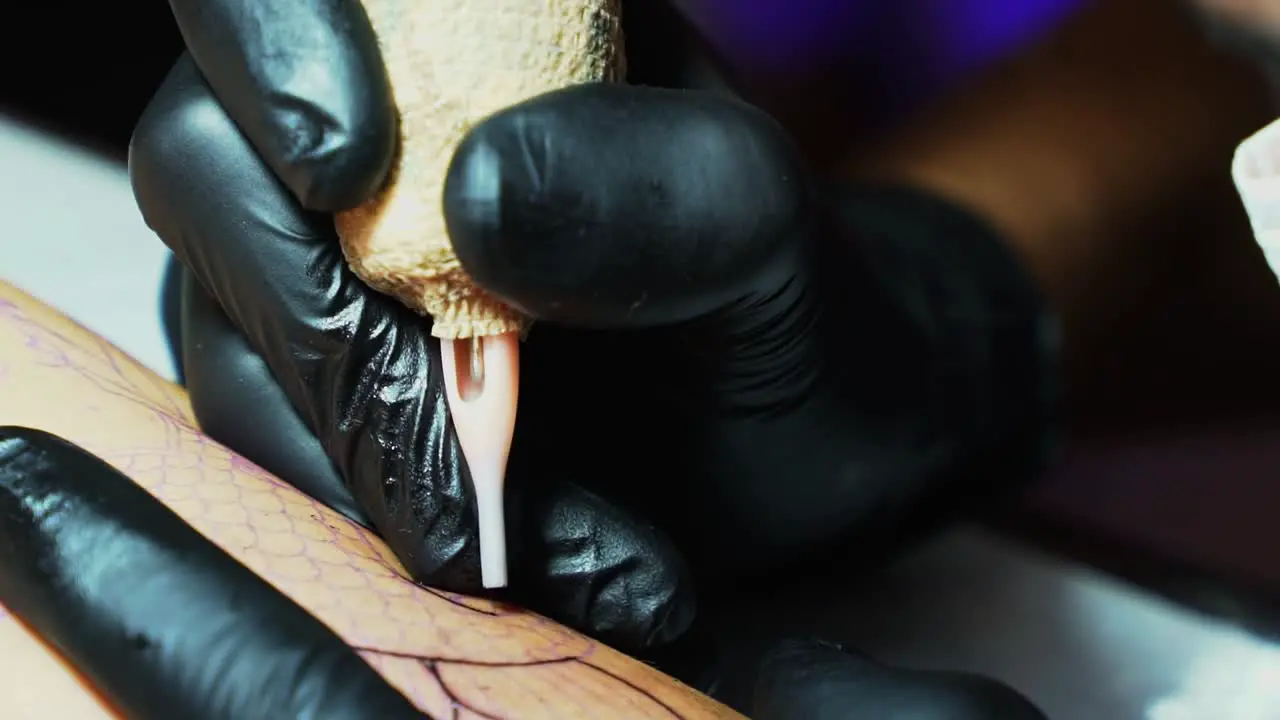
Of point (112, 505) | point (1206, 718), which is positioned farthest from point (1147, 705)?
point (112, 505)

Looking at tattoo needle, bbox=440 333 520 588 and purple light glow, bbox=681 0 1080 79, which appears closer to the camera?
tattoo needle, bbox=440 333 520 588

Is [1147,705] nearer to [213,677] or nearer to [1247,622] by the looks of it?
[1247,622]

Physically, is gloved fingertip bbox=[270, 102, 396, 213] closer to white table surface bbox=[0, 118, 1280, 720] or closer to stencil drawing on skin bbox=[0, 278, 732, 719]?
stencil drawing on skin bbox=[0, 278, 732, 719]

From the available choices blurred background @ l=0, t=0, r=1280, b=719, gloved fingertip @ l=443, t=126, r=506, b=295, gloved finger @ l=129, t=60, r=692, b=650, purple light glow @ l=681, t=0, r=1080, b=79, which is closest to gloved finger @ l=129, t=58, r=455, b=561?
gloved finger @ l=129, t=60, r=692, b=650

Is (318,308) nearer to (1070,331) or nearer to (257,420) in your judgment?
(257,420)

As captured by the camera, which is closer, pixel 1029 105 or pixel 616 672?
pixel 616 672
